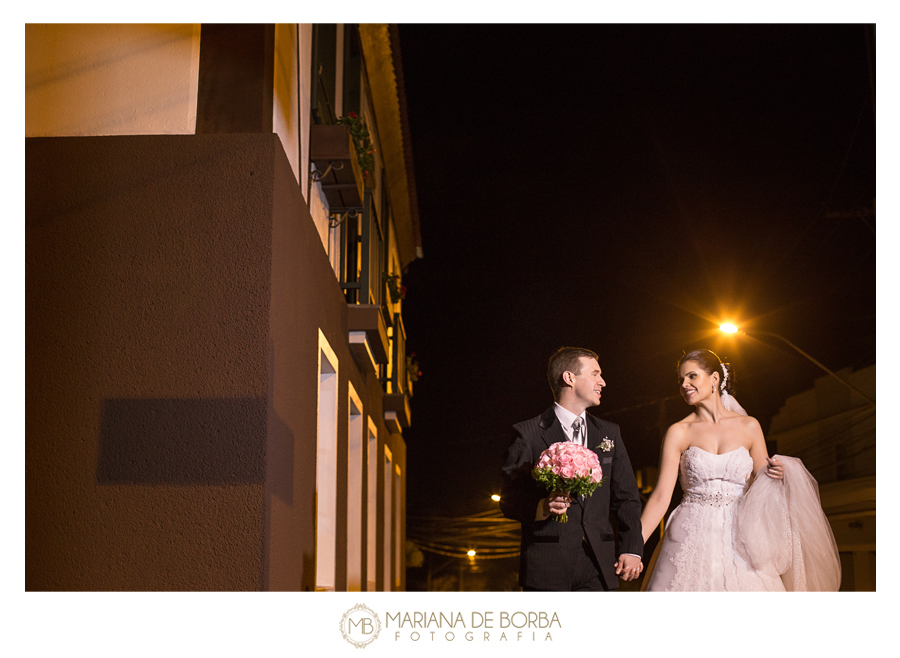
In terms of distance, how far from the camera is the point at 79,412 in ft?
14.9

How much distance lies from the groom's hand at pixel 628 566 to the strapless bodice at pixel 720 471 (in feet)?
3.21

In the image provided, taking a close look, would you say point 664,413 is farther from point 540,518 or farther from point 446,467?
point 446,467

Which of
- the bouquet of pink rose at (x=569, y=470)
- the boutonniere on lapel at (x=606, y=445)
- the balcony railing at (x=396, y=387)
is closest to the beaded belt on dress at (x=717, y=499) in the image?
the boutonniere on lapel at (x=606, y=445)

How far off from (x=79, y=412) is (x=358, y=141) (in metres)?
3.70

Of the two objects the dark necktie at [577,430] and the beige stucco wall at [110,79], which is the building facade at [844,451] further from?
the beige stucco wall at [110,79]

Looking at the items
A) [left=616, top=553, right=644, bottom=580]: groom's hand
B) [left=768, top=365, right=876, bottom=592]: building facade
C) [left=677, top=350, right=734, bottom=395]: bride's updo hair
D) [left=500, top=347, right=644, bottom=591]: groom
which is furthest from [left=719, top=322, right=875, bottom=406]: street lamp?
[left=616, top=553, right=644, bottom=580]: groom's hand

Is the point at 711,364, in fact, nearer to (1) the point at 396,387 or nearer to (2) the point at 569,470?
(2) the point at 569,470

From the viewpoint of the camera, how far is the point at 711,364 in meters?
5.75

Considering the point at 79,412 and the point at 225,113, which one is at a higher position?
the point at 225,113

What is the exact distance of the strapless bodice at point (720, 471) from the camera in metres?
5.66

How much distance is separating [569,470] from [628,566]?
0.71m
